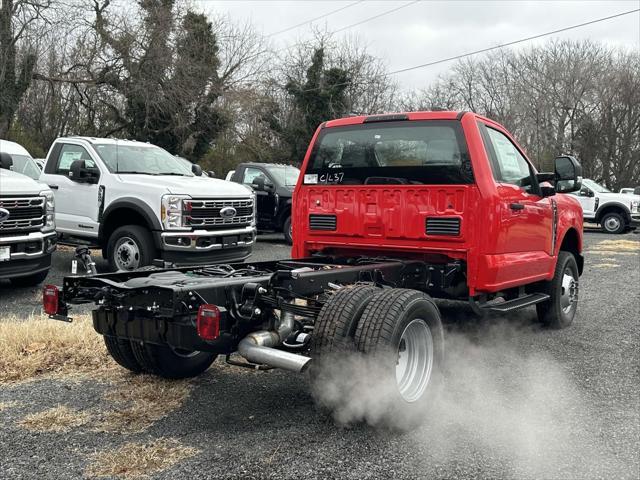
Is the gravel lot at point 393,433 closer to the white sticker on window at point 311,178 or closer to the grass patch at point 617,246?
the white sticker on window at point 311,178

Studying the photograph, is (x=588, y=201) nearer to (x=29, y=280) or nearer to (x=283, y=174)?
(x=283, y=174)

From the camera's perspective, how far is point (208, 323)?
11.2 ft

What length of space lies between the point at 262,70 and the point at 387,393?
31.2 metres

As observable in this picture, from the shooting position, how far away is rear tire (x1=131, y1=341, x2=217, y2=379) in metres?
4.38

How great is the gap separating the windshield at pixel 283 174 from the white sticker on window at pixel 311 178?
315 inches

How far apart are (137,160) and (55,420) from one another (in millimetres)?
6455

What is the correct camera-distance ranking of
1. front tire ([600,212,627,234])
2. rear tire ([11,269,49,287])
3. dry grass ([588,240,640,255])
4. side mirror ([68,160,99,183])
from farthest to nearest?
front tire ([600,212,627,234]) → dry grass ([588,240,640,255]) → side mirror ([68,160,99,183]) → rear tire ([11,269,49,287])

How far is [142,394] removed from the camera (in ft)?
14.1

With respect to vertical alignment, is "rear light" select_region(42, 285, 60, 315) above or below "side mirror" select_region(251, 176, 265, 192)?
below

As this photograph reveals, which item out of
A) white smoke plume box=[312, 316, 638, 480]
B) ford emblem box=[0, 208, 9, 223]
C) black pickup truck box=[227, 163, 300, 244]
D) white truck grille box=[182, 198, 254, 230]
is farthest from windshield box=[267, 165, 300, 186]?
white smoke plume box=[312, 316, 638, 480]

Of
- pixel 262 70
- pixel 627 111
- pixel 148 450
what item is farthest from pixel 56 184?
pixel 627 111

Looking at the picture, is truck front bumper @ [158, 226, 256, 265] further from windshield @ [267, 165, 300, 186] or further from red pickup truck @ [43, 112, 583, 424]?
windshield @ [267, 165, 300, 186]

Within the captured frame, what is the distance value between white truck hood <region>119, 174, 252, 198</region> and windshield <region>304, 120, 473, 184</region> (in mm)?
3091

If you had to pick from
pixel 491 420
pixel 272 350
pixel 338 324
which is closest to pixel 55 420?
pixel 272 350
